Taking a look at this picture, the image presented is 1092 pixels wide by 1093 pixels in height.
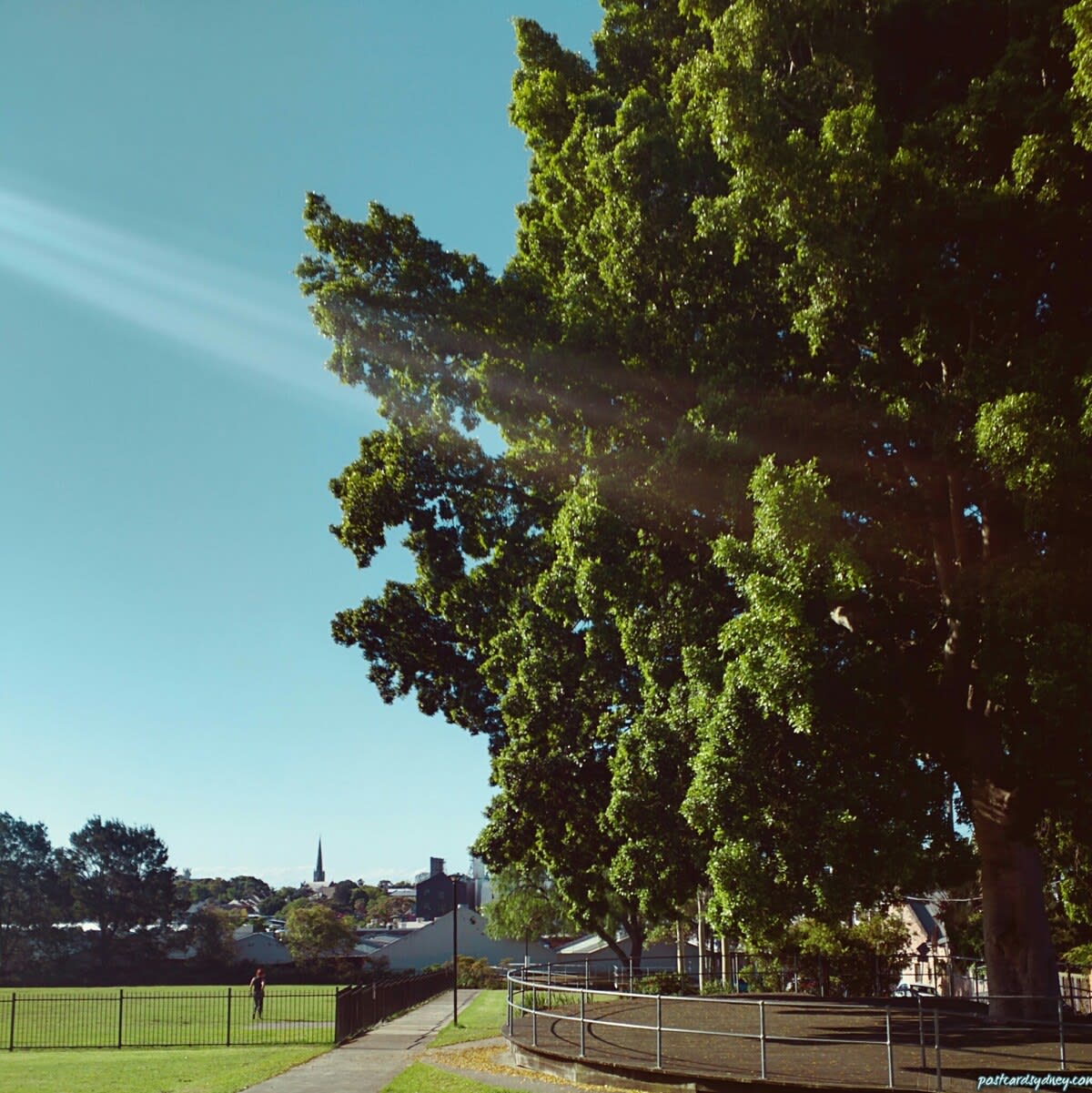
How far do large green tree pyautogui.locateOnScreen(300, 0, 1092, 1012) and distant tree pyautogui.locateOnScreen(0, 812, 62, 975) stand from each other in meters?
83.2

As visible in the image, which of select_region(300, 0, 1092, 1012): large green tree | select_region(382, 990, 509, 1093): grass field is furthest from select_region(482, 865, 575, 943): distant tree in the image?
select_region(300, 0, 1092, 1012): large green tree

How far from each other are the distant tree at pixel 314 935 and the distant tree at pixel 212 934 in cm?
598

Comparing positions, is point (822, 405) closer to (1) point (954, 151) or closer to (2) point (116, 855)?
(1) point (954, 151)

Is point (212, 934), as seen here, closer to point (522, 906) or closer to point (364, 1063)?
point (522, 906)

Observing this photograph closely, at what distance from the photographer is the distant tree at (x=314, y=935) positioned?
288 feet

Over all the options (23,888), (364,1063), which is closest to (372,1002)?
(364,1063)

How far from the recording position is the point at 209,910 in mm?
100000

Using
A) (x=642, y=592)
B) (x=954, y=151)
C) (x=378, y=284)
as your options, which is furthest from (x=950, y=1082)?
(x=378, y=284)

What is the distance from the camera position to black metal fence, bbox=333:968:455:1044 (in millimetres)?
27312

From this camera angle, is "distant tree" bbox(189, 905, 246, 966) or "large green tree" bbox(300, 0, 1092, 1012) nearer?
"large green tree" bbox(300, 0, 1092, 1012)

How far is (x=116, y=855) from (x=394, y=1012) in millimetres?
77254

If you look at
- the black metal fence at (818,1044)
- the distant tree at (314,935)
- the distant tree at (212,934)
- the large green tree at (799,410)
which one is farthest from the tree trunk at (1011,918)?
the distant tree at (212,934)

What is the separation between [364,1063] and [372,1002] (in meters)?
11.2

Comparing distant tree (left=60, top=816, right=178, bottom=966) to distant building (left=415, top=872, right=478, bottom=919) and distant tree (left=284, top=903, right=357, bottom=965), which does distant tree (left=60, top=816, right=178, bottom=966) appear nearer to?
distant tree (left=284, top=903, right=357, bottom=965)
